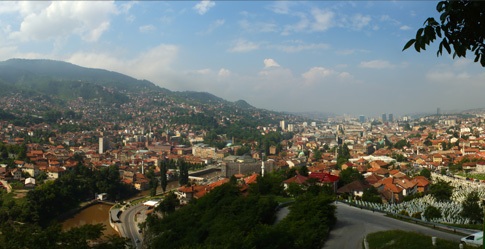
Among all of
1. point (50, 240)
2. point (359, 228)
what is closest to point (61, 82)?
point (359, 228)

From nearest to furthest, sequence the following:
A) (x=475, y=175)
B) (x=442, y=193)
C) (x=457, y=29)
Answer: (x=457, y=29)
(x=442, y=193)
(x=475, y=175)

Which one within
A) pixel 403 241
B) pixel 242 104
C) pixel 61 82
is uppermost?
pixel 61 82

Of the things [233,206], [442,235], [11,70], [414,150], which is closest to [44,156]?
[233,206]

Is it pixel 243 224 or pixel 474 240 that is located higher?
pixel 474 240

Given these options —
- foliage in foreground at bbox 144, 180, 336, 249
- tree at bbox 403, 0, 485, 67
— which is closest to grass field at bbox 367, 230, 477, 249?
foliage in foreground at bbox 144, 180, 336, 249

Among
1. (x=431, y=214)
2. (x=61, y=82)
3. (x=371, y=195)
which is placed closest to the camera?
(x=431, y=214)

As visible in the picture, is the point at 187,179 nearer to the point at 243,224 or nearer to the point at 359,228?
the point at 243,224

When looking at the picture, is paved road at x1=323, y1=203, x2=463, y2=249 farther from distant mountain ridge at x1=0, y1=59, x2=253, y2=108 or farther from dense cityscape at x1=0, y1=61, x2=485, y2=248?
distant mountain ridge at x1=0, y1=59, x2=253, y2=108

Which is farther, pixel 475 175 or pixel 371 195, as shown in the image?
pixel 475 175
